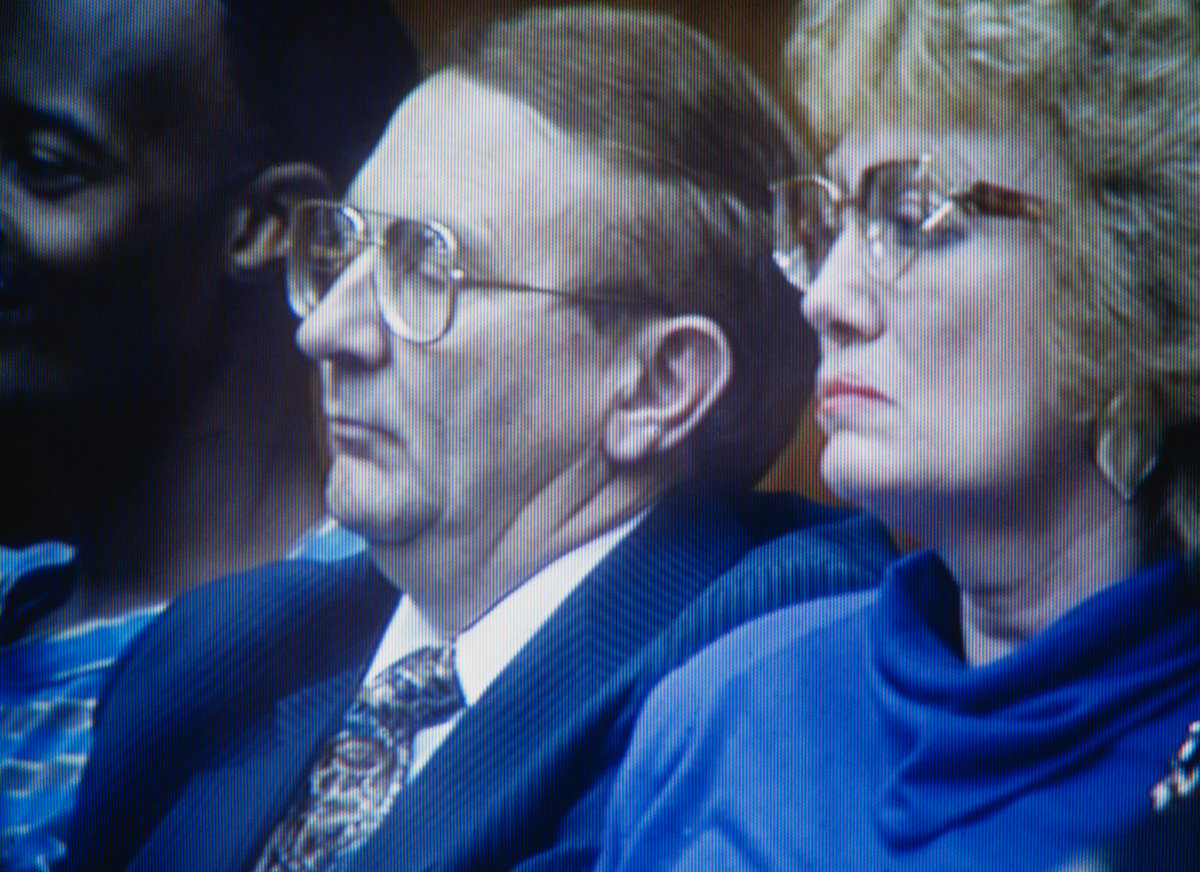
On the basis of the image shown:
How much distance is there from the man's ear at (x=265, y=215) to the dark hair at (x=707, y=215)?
1.43ft

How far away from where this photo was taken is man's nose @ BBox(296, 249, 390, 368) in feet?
6.04

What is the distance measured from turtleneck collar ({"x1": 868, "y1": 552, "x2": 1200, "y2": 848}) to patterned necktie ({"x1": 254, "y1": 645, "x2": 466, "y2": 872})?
0.63 metres

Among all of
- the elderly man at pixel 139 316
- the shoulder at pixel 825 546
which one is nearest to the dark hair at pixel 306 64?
the elderly man at pixel 139 316

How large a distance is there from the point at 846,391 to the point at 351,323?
677 mm

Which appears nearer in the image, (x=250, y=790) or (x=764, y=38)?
(x=764, y=38)

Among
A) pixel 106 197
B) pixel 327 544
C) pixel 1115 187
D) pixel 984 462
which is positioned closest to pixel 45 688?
pixel 327 544

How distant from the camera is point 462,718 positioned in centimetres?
177

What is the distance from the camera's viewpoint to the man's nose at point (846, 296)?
1566 mm

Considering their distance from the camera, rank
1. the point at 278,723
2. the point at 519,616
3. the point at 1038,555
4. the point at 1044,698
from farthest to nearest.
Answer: the point at 278,723
the point at 519,616
the point at 1038,555
the point at 1044,698

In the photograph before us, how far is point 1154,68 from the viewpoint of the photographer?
143 centimetres

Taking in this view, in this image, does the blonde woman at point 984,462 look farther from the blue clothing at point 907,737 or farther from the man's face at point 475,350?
the man's face at point 475,350

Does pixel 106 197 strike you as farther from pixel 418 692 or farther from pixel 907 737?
pixel 907 737

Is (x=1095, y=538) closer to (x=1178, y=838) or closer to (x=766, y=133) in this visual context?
(x=1178, y=838)

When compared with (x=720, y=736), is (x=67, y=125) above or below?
above
